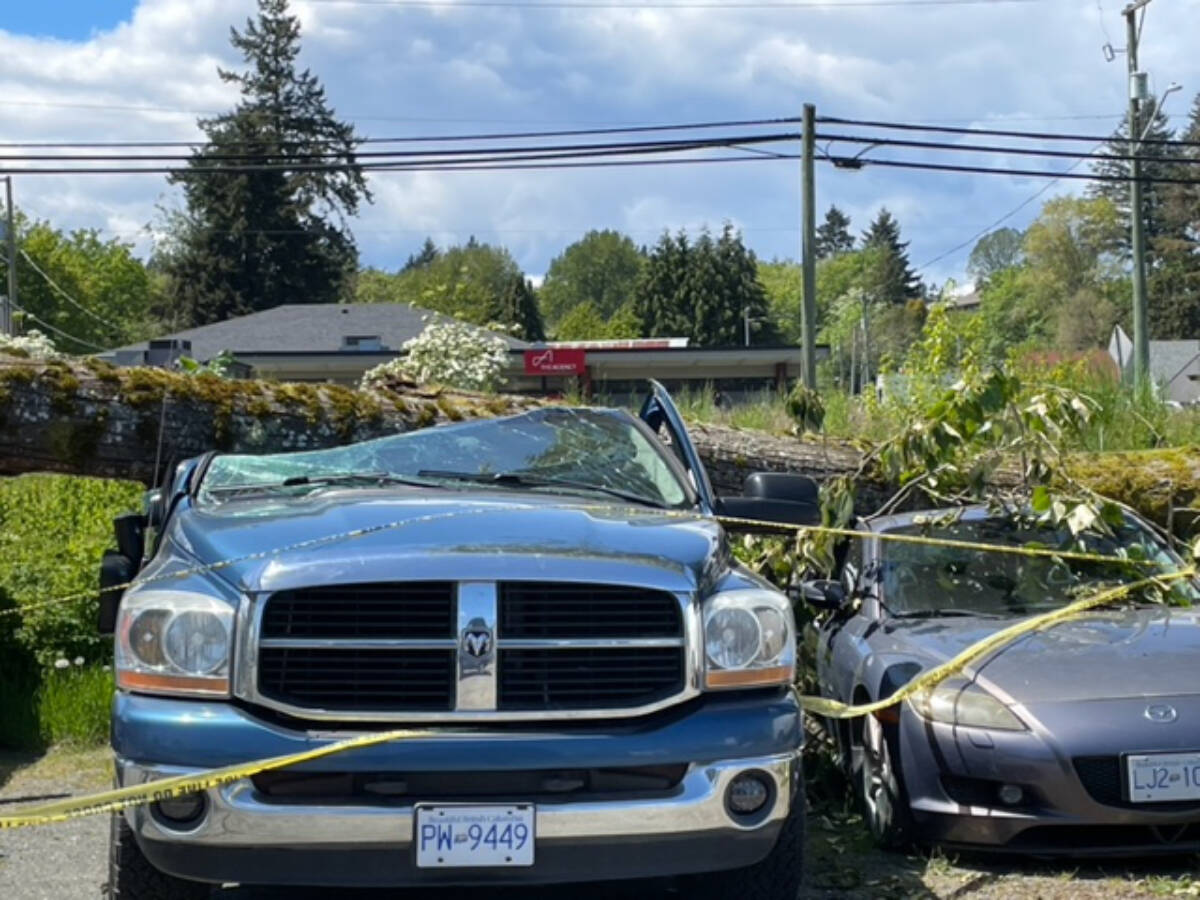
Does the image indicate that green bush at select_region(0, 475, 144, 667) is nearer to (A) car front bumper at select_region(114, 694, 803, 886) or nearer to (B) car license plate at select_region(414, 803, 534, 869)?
(A) car front bumper at select_region(114, 694, 803, 886)

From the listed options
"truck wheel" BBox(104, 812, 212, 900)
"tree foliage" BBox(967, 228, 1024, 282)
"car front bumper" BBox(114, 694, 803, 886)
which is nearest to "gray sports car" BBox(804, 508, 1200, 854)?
"car front bumper" BBox(114, 694, 803, 886)

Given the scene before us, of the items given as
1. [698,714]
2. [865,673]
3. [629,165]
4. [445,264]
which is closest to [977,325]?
[865,673]

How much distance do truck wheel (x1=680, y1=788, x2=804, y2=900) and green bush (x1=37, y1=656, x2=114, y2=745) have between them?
16.8ft

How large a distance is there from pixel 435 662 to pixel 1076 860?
2843 mm

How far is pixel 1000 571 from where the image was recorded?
686 centimetres

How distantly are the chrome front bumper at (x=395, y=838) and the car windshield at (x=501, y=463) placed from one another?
1525 millimetres

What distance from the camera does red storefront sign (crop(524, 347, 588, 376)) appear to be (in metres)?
38.2

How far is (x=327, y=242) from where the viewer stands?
69.4 meters

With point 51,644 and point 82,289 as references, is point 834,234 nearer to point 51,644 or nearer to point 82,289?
point 82,289

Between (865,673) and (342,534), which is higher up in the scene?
(342,534)

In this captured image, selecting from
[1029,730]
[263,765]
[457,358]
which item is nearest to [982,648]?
[1029,730]

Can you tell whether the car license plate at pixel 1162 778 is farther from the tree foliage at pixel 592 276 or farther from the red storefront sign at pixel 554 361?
the tree foliage at pixel 592 276

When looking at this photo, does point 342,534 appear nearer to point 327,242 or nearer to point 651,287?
point 327,242

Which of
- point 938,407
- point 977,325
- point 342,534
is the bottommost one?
point 342,534
